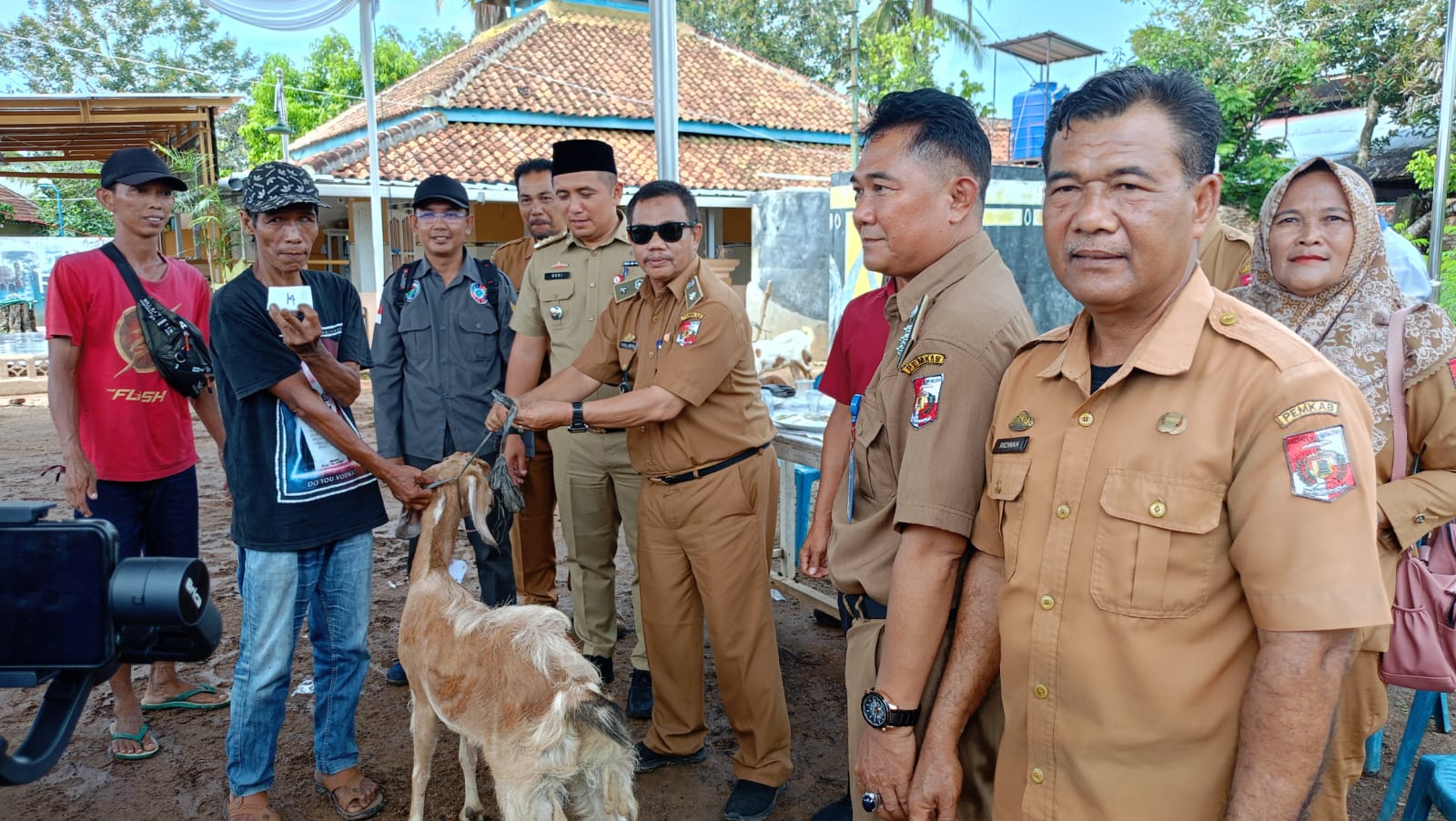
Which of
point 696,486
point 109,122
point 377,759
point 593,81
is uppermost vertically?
point 593,81

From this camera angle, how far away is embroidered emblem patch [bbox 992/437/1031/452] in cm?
161

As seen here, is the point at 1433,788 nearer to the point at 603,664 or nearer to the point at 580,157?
the point at 603,664

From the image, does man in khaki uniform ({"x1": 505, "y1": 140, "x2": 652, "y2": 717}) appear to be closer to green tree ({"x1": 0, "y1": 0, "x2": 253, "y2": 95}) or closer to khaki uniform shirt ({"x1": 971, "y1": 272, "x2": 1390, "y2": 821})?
khaki uniform shirt ({"x1": 971, "y1": 272, "x2": 1390, "y2": 821})

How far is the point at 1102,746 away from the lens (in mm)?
1438

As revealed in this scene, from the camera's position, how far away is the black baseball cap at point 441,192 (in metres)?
4.35

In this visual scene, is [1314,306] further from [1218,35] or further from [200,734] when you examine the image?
[1218,35]

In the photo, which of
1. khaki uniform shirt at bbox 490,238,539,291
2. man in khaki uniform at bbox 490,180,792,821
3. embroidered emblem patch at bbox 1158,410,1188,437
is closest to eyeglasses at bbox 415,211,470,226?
khaki uniform shirt at bbox 490,238,539,291

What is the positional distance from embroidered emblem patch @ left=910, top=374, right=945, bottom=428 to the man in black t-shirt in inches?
81.7

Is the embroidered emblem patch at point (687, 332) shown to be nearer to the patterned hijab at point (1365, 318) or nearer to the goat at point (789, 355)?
the patterned hijab at point (1365, 318)

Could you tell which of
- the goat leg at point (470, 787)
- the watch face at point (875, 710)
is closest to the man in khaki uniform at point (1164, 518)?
the watch face at point (875, 710)

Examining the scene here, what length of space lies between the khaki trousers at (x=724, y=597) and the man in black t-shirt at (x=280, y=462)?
985mm

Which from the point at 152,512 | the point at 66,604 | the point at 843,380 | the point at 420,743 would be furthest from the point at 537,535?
the point at 66,604

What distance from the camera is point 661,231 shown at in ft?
10.9

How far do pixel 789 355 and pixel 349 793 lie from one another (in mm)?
8587
